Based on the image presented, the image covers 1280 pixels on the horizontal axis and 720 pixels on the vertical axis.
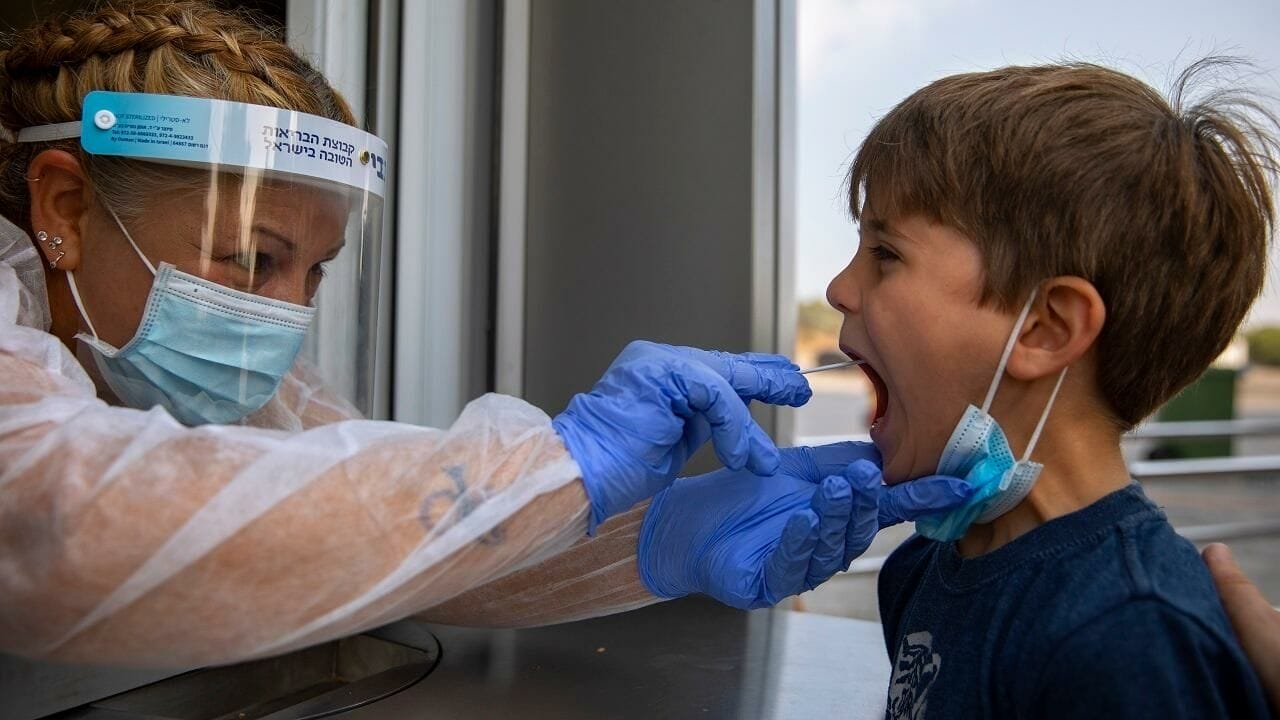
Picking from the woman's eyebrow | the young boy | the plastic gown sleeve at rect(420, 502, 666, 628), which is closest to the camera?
the young boy

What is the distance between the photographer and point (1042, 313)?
984 millimetres

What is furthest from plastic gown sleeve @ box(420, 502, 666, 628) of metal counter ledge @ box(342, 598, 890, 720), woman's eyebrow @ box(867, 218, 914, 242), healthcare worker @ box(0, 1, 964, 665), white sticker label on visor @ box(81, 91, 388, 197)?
white sticker label on visor @ box(81, 91, 388, 197)

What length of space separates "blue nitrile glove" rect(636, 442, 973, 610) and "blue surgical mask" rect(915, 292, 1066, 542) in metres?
0.02

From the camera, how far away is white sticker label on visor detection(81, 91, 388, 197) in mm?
1080

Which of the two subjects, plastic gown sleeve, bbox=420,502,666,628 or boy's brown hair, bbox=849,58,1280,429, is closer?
boy's brown hair, bbox=849,58,1280,429

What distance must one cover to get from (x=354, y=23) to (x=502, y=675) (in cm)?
111

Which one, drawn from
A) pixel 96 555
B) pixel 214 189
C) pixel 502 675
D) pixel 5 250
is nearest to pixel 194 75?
pixel 214 189

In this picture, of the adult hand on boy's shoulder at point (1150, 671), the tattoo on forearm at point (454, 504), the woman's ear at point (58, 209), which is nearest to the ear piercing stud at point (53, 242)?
the woman's ear at point (58, 209)

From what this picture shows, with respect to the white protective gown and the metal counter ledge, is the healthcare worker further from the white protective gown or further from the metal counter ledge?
the metal counter ledge

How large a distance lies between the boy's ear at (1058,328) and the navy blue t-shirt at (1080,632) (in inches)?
5.7

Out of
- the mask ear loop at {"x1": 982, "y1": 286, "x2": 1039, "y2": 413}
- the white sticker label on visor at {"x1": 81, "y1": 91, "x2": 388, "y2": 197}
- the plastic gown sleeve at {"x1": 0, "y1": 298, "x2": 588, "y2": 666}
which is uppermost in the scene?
the white sticker label on visor at {"x1": 81, "y1": 91, "x2": 388, "y2": 197}

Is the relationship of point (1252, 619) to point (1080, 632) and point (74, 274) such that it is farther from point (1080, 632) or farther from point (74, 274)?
point (74, 274)

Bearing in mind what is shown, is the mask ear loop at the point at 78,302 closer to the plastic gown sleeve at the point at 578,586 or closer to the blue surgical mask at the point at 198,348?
the blue surgical mask at the point at 198,348

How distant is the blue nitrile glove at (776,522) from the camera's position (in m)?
1.01
